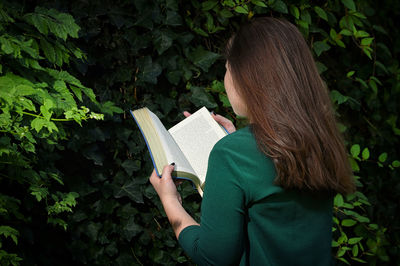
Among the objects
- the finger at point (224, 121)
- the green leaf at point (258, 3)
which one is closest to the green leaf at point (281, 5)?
the green leaf at point (258, 3)

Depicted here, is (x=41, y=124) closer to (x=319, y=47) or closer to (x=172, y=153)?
(x=172, y=153)

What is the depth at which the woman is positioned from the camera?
0.94 meters

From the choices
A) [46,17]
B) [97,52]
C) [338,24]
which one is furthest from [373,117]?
[46,17]

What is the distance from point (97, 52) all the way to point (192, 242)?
→ 1181 millimetres

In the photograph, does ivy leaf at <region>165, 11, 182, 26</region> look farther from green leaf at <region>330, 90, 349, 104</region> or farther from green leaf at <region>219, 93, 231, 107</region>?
green leaf at <region>330, 90, 349, 104</region>

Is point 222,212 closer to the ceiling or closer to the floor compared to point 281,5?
closer to the floor

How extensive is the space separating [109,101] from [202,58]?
594mm

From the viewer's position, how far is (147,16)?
1842 millimetres

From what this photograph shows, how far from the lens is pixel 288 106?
37.6 inches

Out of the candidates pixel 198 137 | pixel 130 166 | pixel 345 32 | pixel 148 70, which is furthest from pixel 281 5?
pixel 130 166

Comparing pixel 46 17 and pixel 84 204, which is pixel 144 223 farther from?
pixel 46 17

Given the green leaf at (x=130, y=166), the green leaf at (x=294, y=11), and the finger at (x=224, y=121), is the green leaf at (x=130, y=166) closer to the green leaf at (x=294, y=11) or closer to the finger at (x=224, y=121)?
the finger at (x=224, y=121)

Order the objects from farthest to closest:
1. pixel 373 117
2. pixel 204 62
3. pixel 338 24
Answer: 1. pixel 373 117
2. pixel 338 24
3. pixel 204 62

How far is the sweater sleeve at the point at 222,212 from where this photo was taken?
93 centimetres
